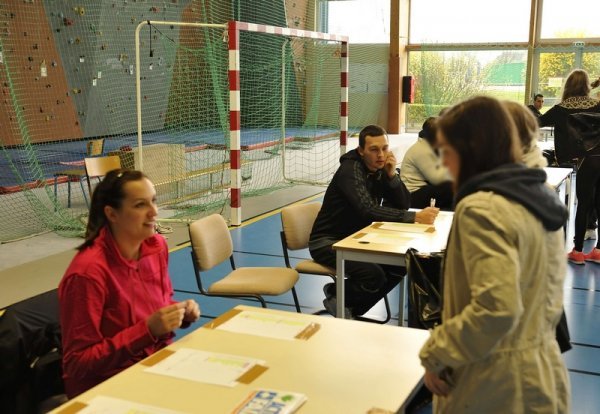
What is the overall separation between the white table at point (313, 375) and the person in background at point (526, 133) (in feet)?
2.39

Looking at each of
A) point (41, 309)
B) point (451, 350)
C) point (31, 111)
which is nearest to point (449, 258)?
point (451, 350)

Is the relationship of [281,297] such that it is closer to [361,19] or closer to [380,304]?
[380,304]

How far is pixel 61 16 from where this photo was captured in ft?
40.7

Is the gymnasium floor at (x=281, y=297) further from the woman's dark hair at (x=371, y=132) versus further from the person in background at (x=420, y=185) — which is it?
the woman's dark hair at (x=371, y=132)

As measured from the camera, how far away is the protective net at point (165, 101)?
8.82 meters

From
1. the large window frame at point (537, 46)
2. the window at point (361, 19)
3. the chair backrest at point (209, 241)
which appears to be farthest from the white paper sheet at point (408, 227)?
the window at point (361, 19)

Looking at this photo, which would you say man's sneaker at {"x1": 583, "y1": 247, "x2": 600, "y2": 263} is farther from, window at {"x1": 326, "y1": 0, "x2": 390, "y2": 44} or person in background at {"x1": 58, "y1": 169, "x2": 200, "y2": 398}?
window at {"x1": 326, "y1": 0, "x2": 390, "y2": 44}

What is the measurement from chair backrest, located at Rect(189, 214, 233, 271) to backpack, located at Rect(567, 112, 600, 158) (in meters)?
3.50

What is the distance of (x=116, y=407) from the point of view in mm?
1808

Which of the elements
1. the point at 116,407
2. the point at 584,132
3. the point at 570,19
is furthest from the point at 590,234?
the point at 570,19

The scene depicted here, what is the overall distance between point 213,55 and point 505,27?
940 cm

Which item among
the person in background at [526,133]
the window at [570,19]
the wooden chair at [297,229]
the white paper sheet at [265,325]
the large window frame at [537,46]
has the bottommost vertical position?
the wooden chair at [297,229]

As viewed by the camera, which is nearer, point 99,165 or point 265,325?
point 265,325

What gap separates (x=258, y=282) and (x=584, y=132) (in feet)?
11.6
